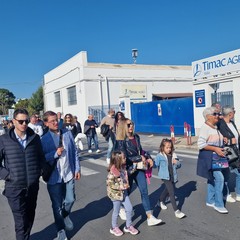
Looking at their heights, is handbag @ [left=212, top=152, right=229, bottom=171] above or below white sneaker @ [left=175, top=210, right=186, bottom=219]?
above

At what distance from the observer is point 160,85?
32.6 m

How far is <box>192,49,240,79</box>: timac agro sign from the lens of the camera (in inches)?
596

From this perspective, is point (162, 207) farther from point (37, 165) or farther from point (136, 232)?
point (37, 165)

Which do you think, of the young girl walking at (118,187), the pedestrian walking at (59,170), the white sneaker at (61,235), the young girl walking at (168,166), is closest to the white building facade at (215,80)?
the young girl walking at (168,166)

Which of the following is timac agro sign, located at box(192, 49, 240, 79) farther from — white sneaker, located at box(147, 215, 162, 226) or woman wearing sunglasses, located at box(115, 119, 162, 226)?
white sneaker, located at box(147, 215, 162, 226)

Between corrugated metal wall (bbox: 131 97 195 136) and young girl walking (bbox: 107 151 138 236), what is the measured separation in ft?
46.6

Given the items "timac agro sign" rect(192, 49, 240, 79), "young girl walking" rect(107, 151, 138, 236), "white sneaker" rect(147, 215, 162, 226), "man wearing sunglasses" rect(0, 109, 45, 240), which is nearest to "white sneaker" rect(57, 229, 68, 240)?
"man wearing sunglasses" rect(0, 109, 45, 240)

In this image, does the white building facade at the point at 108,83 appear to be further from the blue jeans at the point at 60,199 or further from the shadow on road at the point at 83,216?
the blue jeans at the point at 60,199

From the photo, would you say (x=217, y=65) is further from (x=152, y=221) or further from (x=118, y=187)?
(x=118, y=187)

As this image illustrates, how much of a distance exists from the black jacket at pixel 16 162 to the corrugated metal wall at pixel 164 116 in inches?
600

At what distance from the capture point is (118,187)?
4.43 m

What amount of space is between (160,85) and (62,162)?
95.1ft

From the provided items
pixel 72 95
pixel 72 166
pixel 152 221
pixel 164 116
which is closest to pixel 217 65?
pixel 164 116

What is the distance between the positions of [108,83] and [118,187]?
2598cm
